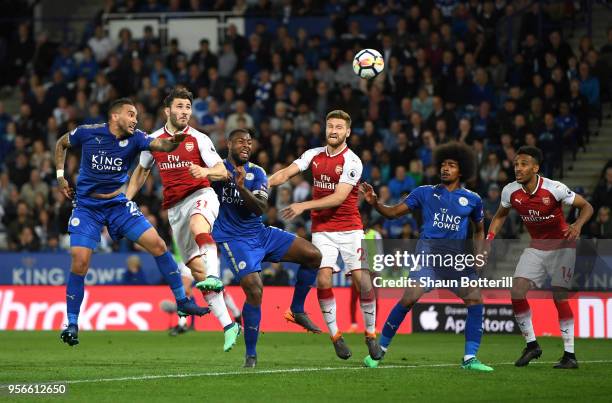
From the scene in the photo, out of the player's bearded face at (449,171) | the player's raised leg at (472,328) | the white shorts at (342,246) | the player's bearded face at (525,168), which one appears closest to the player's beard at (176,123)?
the white shorts at (342,246)

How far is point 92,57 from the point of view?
29.6 meters

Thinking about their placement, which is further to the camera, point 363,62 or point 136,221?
point 363,62

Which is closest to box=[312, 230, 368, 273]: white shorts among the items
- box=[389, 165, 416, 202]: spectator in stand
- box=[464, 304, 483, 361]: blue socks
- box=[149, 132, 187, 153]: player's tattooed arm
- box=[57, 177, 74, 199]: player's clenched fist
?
box=[464, 304, 483, 361]: blue socks

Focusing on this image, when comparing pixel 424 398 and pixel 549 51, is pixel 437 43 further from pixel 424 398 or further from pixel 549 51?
pixel 424 398

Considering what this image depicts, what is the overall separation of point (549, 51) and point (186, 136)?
43.6ft

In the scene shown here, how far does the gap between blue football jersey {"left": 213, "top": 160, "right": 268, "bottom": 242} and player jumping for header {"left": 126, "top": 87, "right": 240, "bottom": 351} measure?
18 cm

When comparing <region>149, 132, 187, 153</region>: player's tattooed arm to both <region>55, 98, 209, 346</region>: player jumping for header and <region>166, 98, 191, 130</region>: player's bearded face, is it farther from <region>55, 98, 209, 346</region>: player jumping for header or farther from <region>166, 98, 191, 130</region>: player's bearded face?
<region>166, 98, 191, 130</region>: player's bearded face

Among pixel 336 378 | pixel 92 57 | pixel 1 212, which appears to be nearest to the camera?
pixel 336 378

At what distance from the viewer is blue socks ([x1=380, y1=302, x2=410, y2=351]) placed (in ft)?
43.6

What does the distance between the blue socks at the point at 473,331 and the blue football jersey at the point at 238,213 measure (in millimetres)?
2547

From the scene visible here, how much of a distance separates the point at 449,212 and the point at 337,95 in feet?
43.1

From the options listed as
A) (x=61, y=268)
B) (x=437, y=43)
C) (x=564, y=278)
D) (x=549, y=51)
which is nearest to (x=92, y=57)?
(x=61, y=268)

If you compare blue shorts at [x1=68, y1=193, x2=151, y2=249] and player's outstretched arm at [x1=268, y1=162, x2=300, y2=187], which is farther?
blue shorts at [x1=68, y1=193, x2=151, y2=249]

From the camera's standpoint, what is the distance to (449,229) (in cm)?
1311
